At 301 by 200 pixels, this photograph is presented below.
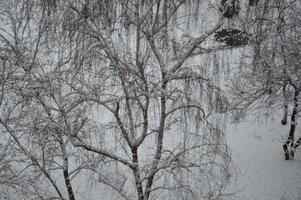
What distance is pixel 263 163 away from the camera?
473 inches

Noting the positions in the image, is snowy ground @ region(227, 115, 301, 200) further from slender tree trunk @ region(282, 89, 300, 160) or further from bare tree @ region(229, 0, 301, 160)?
bare tree @ region(229, 0, 301, 160)

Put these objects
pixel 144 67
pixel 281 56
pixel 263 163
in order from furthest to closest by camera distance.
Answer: pixel 263 163
pixel 281 56
pixel 144 67

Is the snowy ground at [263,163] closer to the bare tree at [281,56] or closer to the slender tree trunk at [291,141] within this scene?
the slender tree trunk at [291,141]

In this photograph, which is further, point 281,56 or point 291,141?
point 291,141

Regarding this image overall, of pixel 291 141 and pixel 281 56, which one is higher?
pixel 281 56

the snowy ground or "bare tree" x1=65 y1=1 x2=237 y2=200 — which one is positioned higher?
"bare tree" x1=65 y1=1 x2=237 y2=200

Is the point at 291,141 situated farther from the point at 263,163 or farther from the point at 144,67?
the point at 144,67

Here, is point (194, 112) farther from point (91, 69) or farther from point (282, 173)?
point (282, 173)

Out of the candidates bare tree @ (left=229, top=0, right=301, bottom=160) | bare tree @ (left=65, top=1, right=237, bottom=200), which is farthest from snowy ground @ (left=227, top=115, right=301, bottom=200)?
bare tree @ (left=65, top=1, right=237, bottom=200)

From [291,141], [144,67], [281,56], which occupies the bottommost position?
[291,141]

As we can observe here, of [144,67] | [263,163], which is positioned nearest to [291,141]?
[263,163]

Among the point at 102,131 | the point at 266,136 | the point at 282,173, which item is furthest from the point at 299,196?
the point at 102,131

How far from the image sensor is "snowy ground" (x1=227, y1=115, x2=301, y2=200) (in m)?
11.0

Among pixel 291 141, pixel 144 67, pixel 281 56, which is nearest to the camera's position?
pixel 144 67
